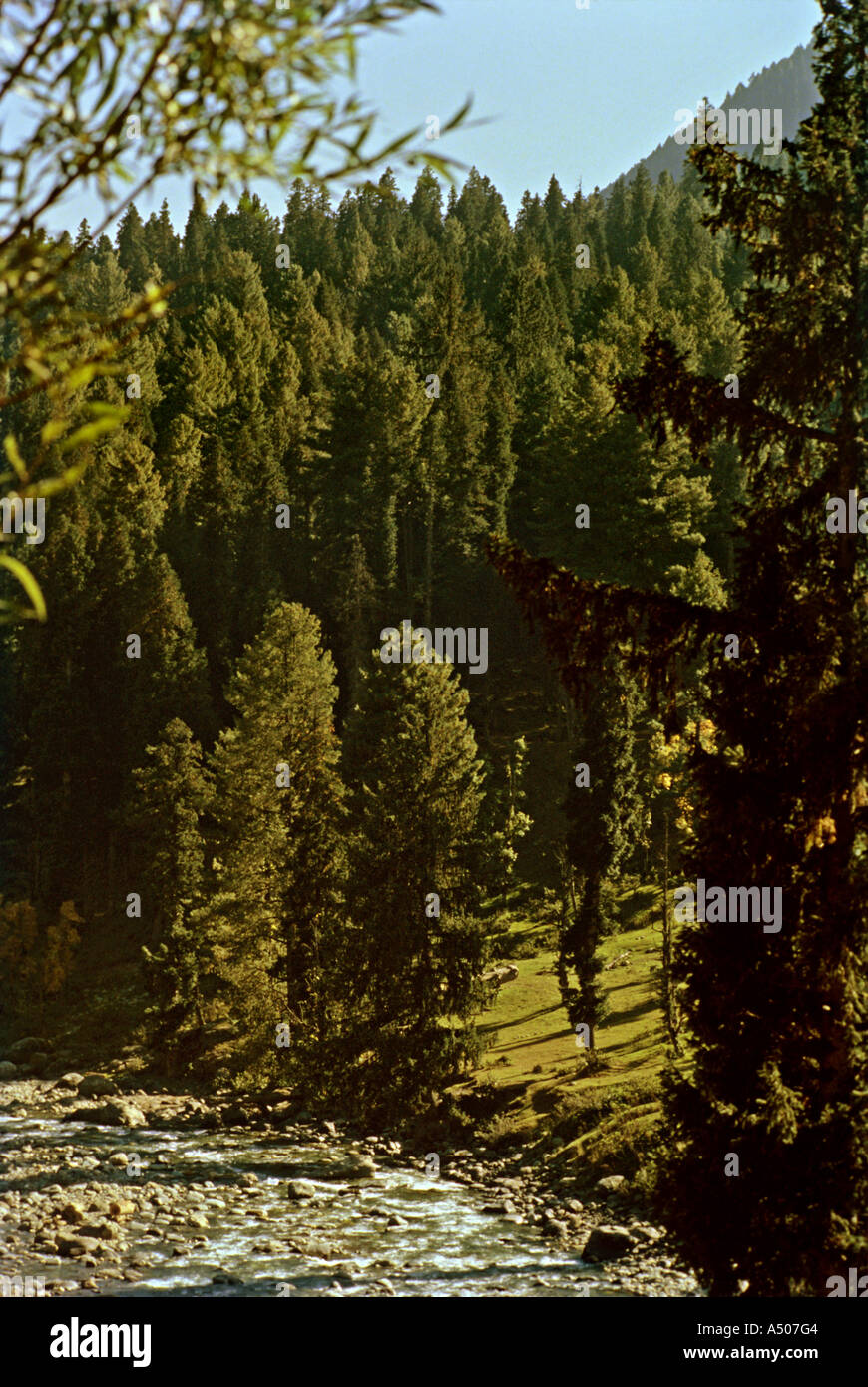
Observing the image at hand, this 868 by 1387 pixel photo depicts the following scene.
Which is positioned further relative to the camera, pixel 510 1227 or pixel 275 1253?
pixel 510 1227

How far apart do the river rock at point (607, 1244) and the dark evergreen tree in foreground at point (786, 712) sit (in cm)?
1346

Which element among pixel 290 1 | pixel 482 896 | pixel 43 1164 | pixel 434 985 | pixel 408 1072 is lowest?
pixel 43 1164

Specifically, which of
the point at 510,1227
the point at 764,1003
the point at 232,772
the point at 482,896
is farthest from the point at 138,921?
the point at 764,1003

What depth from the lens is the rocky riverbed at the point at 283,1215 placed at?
858 inches

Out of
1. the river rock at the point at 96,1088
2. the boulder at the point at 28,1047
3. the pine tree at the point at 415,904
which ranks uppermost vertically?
the pine tree at the point at 415,904

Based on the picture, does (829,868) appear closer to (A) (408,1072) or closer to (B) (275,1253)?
(B) (275,1253)

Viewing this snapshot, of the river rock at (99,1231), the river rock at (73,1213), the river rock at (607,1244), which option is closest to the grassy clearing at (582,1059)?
the river rock at (607,1244)

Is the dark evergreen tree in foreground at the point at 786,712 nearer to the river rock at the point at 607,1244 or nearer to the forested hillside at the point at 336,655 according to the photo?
the forested hillside at the point at 336,655

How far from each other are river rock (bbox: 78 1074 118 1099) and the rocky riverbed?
1.69m

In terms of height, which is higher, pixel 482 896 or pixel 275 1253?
pixel 482 896

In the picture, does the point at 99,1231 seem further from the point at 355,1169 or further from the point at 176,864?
the point at 176,864

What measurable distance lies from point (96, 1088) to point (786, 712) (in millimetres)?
32158
